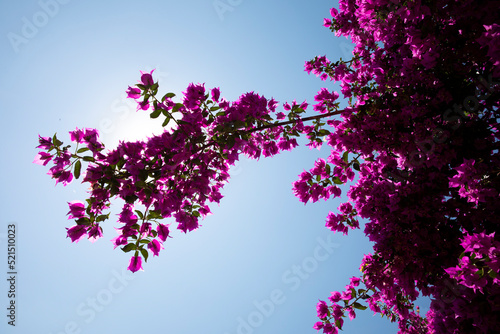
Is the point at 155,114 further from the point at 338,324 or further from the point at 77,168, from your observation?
the point at 338,324

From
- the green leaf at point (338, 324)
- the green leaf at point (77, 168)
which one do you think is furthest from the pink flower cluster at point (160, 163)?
the green leaf at point (338, 324)

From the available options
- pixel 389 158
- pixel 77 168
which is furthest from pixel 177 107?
pixel 389 158

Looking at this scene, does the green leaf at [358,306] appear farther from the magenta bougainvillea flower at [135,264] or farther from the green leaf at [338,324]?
the magenta bougainvillea flower at [135,264]

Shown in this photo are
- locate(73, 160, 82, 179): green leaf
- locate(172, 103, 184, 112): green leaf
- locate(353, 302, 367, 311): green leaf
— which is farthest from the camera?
locate(353, 302, 367, 311): green leaf

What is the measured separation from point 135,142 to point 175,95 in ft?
2.40

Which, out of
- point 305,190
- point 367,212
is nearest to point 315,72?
point 305,190

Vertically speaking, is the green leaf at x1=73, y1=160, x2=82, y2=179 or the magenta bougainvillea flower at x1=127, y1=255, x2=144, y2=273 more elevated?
the green leaf at x1=73, y1=160, x2=82, y2=179

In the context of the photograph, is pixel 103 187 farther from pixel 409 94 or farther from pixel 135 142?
pixel 409 94

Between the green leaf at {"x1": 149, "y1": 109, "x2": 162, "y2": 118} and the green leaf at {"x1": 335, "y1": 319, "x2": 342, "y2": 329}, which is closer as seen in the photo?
the green leaf at {"x1": 149, "y1": 109, "x2": 162, "y2": 118}

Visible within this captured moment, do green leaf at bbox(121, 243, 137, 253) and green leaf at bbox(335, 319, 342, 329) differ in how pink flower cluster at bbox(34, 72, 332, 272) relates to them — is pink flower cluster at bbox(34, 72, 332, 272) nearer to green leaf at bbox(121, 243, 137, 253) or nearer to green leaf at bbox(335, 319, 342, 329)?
green leaf at bbox(121, 243, 137, 253)

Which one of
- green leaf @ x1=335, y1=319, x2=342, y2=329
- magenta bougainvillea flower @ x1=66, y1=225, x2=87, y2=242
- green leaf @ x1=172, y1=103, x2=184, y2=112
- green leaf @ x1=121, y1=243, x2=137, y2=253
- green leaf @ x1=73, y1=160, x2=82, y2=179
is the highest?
green leaf @ x1=172, y1=103, x2=184, y2=112

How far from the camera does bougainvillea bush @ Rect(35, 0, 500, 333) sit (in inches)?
102

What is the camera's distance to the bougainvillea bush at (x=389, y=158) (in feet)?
8.50

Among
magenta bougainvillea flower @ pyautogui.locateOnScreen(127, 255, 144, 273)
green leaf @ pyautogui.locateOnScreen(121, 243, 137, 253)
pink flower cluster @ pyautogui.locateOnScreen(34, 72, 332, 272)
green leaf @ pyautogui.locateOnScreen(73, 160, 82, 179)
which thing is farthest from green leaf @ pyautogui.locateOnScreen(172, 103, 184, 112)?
magenta bougainvillea flower @ pyautogui.locateOnScreen(127, 255, 144, 273)
